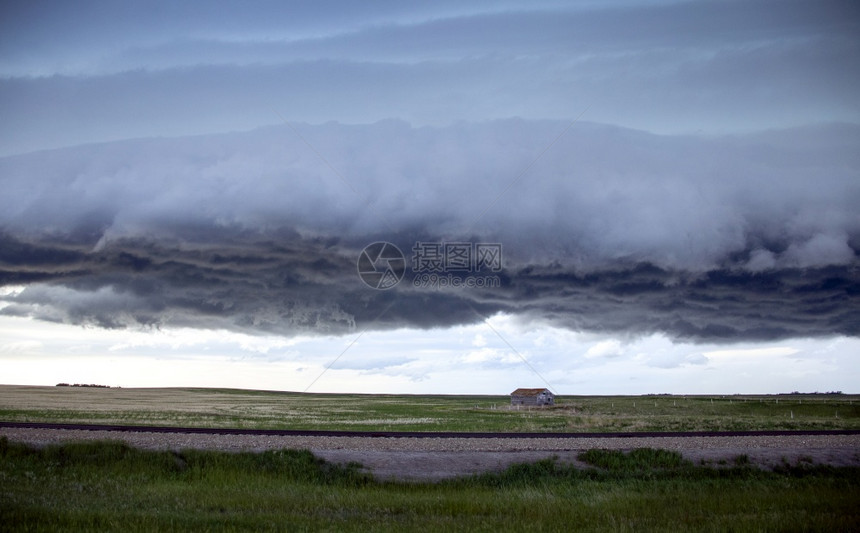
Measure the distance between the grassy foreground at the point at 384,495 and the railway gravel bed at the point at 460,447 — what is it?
1.32 metres

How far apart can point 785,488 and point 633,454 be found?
642 cm

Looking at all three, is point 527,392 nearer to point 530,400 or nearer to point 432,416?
point 530,400

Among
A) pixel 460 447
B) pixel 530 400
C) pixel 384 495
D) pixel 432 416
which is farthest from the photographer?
pixel 530 400

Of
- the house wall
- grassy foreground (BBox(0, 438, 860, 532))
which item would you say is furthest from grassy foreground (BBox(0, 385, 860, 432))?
grassy foreground (BBox(0, 438, 860, 532))

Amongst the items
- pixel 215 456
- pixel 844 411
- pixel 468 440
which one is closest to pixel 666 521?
pixel 215 456

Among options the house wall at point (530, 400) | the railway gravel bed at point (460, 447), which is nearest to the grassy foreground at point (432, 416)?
the house wall at point (530, 400)

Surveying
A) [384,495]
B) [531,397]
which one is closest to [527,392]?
[531,397]

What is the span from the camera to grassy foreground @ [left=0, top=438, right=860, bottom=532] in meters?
14.3

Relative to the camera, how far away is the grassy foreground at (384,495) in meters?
14.3

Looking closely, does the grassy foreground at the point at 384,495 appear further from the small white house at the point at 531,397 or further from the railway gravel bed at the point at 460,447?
the small white house at the point at 531,397

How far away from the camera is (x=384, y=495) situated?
63.2 ft

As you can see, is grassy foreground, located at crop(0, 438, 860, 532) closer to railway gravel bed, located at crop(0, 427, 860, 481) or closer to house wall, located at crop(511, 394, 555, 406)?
railway gravel bed, located at crop(0, 427, 860, 481)

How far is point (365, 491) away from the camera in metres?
20.2

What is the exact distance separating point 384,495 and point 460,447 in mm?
12558
